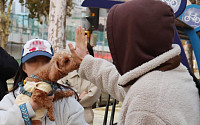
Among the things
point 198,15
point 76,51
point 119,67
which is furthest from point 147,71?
point 198,15

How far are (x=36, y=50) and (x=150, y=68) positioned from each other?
4.00 ft

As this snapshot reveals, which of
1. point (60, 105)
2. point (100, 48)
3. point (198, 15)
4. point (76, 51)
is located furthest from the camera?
point (100, 48)

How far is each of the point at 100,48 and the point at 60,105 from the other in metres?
32.7

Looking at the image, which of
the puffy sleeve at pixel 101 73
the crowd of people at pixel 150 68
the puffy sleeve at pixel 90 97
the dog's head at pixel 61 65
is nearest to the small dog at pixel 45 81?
the dog's head at pixel 61 65

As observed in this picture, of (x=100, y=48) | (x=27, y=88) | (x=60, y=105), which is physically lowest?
(x=100, y=48)

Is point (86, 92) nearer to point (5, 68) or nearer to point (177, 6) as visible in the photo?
point (5, 68)

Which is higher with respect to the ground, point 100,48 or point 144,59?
point 144,59

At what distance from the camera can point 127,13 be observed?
123 centimetres

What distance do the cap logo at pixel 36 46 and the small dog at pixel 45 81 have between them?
222mm

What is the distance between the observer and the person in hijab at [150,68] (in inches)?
42.0

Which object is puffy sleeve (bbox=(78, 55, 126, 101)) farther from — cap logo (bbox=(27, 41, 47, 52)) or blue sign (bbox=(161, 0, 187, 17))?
blue sign (bbox=(161, 0, 187, 17))

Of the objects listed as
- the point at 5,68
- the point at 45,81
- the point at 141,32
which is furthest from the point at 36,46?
the point at 141,32

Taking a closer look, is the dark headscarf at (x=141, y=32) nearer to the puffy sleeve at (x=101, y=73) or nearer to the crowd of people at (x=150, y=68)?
the crowd of people at (x=150, y=68)

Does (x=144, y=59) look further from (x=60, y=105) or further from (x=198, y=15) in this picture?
(x=198, y=15)
